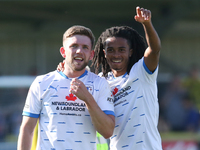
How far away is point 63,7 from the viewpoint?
39.6 ft

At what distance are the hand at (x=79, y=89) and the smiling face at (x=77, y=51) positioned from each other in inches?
8.0

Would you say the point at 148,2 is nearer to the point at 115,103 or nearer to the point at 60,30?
the point at 60,30

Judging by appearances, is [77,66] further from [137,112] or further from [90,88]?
[137,112]

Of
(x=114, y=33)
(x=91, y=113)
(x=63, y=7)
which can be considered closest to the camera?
(x=91, y=113)

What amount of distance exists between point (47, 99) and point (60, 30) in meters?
10.1

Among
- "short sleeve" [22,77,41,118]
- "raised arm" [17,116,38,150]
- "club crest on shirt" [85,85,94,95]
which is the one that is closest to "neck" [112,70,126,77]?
"club crest on shirt" [85,85,94,95]

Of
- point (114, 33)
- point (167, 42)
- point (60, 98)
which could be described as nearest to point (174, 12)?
point (167, 42)

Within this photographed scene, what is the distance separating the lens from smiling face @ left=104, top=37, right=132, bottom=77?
10.3 feet

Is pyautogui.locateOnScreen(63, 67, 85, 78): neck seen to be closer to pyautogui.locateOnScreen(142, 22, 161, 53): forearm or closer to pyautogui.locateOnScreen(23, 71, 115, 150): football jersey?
pyautogui.locateOnScreen(23, 71, 115, 150): football jersey

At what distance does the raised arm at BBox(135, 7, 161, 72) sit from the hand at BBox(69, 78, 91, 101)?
2.11 feet

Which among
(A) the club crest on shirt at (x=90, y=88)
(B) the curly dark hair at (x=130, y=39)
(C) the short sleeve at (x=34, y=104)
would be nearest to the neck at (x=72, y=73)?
(A) the club crest on shirt at (x=90, y=88)

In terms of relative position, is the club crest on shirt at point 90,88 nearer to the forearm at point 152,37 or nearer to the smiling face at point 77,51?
the smiling face at point 77,51

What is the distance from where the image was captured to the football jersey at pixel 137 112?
2936 mm

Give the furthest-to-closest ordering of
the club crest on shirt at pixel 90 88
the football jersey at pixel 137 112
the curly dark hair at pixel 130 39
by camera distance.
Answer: the curly dark hair at pixel 130 39
the football jersey at pixel 137 112
the club crest on shirt at pixel 90 88
